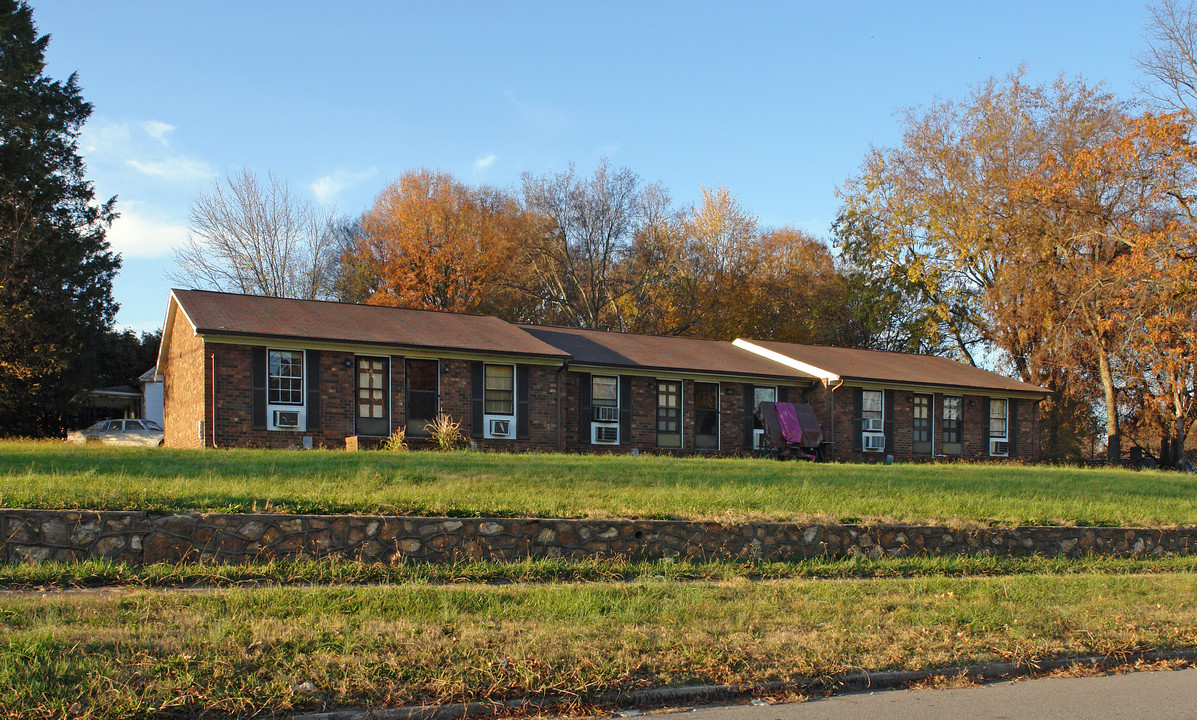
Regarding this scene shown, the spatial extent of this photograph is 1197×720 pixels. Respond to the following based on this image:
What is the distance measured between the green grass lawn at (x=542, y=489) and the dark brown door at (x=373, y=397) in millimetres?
4969

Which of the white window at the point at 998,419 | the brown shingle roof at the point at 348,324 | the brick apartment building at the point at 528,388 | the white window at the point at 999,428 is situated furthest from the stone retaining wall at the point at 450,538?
the white window at the point at 998,419

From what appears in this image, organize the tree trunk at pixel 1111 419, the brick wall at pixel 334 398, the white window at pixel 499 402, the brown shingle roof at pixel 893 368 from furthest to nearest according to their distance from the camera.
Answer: the tree trunk at pixel 1111 419 < the brown shingle roof at pixel 893 368 < the white window at pixel 499 402 < the brick wall at pixel 334 398

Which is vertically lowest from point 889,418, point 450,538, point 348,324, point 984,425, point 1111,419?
point 450,538

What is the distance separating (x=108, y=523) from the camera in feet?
28.5

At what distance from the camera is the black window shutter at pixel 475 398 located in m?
22.4

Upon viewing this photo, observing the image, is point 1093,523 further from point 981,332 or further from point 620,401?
point 981,332

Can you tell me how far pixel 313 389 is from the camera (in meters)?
20.8

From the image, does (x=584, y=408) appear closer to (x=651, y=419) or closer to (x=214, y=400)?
(x=651, y=419)

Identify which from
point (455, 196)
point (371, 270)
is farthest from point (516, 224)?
point (371, 270)

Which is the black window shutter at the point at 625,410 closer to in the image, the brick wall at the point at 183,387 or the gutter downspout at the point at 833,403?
the gutter downspout at the point at 833,403

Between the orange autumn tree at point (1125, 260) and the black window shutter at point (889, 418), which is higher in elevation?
the orange autumn tree at point (1125, 260)

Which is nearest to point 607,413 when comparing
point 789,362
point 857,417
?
point 789,362

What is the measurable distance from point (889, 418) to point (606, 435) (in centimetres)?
961

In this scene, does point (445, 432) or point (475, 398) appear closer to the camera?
point (445, 432)
